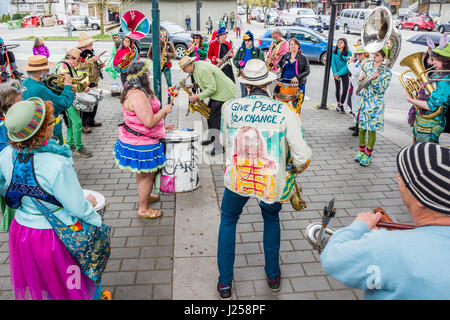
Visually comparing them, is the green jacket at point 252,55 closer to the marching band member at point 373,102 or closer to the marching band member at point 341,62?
the marching band member at point 341,62

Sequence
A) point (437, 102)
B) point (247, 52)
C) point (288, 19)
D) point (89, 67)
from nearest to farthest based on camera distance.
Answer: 1. point (437, 102)
2. point (89, 67)
3. point (247, 52)
4. point (288, 19)

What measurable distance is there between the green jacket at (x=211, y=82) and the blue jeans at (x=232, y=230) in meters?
2.99

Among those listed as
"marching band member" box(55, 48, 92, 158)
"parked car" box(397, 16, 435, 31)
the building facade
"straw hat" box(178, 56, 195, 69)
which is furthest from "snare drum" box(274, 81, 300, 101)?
"parked car" box(397, 16, 435, 31)

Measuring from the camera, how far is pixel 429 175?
4.92ft

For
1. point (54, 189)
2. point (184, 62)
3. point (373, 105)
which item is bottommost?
point (373, 105)

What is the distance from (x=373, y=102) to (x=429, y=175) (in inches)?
187

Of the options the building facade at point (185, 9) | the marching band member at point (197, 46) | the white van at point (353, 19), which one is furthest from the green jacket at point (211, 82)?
the building facade at point (185, 9)

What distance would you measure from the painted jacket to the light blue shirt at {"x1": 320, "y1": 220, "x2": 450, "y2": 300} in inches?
55.5

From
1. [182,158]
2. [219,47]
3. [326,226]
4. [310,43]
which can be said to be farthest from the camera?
[310,43]

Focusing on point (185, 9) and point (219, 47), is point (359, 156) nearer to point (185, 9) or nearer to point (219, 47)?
point (219, 47)

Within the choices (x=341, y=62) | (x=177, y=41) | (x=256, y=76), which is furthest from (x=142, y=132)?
(x=177, y=41)

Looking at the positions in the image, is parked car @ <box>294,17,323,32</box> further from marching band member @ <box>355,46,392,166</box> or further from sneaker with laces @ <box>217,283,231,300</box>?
sneaker with laces @ <box>217,283,231,300</box>

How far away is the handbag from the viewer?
2.48 metres
